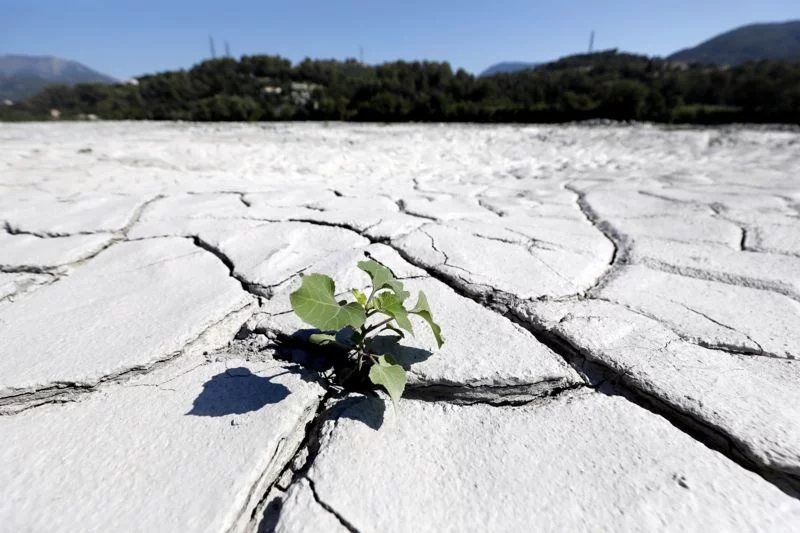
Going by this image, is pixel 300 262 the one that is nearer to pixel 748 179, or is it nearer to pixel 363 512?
pixel 363 512

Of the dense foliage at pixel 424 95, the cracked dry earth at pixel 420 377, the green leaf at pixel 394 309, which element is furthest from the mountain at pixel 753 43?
the green leaf at pixel 394 309

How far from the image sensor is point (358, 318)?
2.16 ft

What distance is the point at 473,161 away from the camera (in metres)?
3.92

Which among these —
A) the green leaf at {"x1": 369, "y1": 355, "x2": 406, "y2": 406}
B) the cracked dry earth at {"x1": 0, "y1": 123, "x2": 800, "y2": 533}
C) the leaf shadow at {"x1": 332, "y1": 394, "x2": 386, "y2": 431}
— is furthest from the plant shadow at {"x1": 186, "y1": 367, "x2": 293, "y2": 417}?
the green leaf at {"x1": 369, "y1": 355, "x2": 406, "y2": 406}

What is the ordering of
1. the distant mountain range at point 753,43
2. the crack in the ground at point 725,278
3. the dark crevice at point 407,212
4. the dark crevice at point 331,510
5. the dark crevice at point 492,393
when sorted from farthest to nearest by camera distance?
the distant mountain range at point 753,43, the dark crevice at point 407,212, the crack in the ground at point 725,278, the dark crevice at point 492,393, the dark crevice at point 331,510

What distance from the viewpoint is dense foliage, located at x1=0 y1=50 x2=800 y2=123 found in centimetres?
785

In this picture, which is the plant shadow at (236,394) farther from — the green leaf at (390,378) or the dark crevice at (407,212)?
the dark crevice at (407,212)

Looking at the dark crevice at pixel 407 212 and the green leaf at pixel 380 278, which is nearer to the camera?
the green leaf at pixel 380 278

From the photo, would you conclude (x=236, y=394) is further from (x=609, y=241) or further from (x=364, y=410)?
(x=609, y=241)

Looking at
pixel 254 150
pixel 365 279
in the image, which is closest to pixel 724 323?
pixel 365 279

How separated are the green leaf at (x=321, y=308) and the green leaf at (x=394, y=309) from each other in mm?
52

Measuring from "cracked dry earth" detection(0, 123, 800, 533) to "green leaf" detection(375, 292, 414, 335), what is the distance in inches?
5.8

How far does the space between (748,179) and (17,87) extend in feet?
360

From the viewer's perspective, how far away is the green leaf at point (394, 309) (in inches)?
27.6
